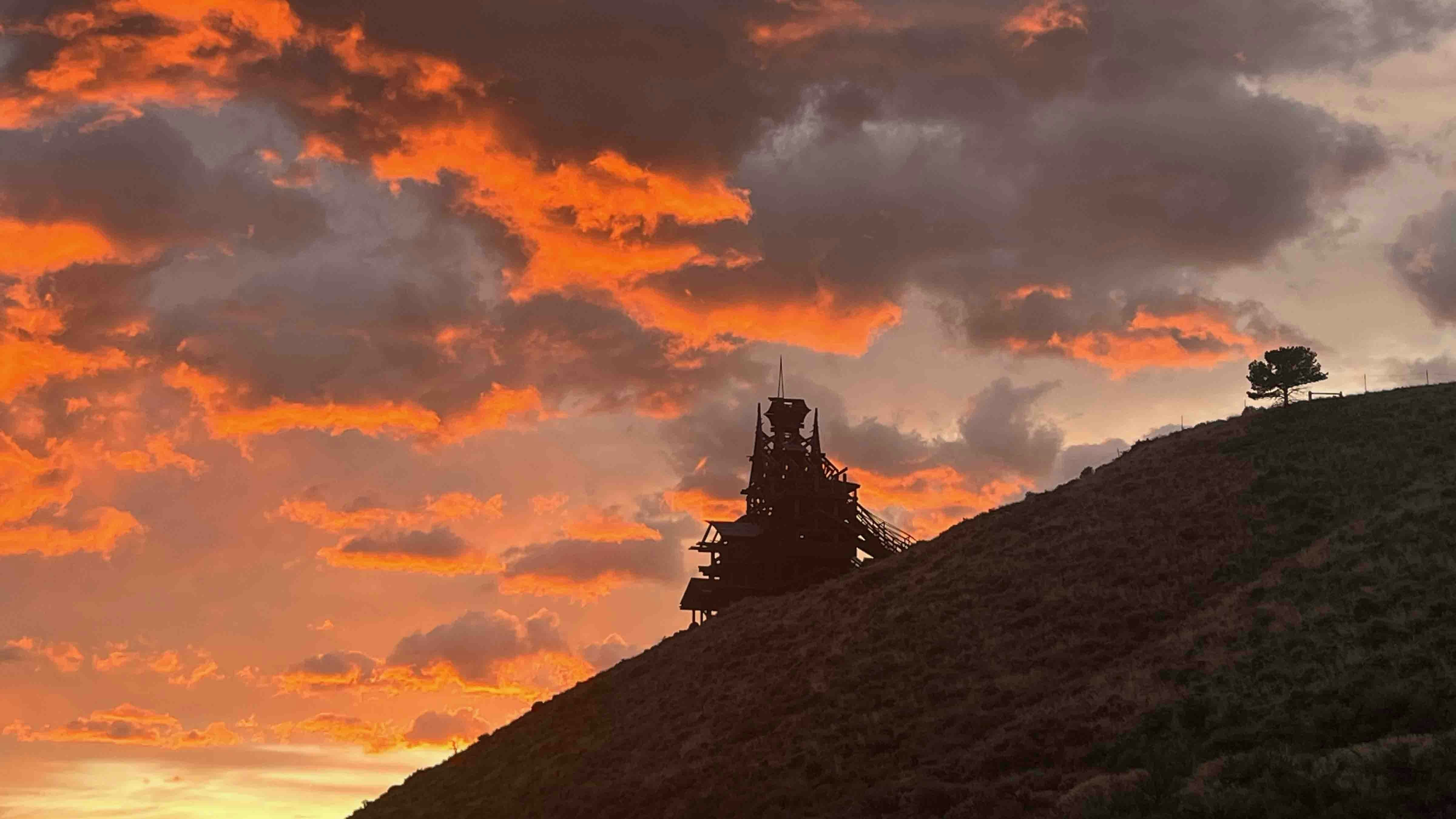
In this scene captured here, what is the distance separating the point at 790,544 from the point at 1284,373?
89.6ft

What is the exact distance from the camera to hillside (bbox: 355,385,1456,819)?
1194 inches

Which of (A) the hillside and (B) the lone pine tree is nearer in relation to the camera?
(A) the hillside

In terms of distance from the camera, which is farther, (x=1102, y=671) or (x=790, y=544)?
(x=790, y=544)

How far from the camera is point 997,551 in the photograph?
2297 inches

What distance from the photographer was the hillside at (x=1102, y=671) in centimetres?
3033

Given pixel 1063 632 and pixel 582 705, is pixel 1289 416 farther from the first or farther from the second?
pixel 582 705

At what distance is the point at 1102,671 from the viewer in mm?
41250

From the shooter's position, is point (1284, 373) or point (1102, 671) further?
point (1284, 373)

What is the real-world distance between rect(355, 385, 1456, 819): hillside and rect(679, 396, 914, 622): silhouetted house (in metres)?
7.35

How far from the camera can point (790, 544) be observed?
74938mm

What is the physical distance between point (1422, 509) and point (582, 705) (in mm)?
35578

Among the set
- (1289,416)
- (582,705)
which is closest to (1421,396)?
(1289,416)

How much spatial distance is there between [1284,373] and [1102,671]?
112 feet

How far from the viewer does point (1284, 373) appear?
69.1m
